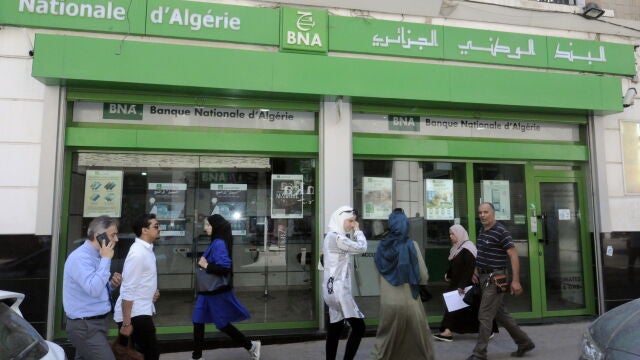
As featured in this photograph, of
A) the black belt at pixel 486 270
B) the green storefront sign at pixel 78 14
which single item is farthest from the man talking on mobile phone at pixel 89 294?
the black belt at pixel 486 270

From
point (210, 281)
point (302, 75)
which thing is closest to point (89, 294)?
point (210, 281)

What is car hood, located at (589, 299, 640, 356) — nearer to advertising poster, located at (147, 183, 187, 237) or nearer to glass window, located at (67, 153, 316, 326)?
glass window, located at (67, 153, 316, 326)

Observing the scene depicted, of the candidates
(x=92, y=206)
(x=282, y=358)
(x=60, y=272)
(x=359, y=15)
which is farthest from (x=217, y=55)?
(x=282, y=358)

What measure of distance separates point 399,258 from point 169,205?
3661mm

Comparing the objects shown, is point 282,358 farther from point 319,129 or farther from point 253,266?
point 319,129

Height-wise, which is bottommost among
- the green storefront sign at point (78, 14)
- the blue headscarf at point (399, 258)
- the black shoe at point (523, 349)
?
the black shoe at point (523, 349)

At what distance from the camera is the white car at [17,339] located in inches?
88.4

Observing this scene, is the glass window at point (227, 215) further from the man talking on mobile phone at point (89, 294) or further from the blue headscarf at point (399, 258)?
the man talking on mobile phone at point (89, 294)

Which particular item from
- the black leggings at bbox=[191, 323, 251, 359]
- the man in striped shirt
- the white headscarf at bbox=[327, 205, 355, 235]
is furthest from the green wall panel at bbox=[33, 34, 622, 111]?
the black leggings at bbox=[191, 323, 251, 359]

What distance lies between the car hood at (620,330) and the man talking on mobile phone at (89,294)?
338 cm

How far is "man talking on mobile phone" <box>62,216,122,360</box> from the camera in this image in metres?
3.21

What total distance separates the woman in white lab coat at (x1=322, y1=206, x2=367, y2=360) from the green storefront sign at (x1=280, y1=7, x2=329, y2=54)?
2746mm

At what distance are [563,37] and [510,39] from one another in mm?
987

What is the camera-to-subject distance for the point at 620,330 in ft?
8.93
